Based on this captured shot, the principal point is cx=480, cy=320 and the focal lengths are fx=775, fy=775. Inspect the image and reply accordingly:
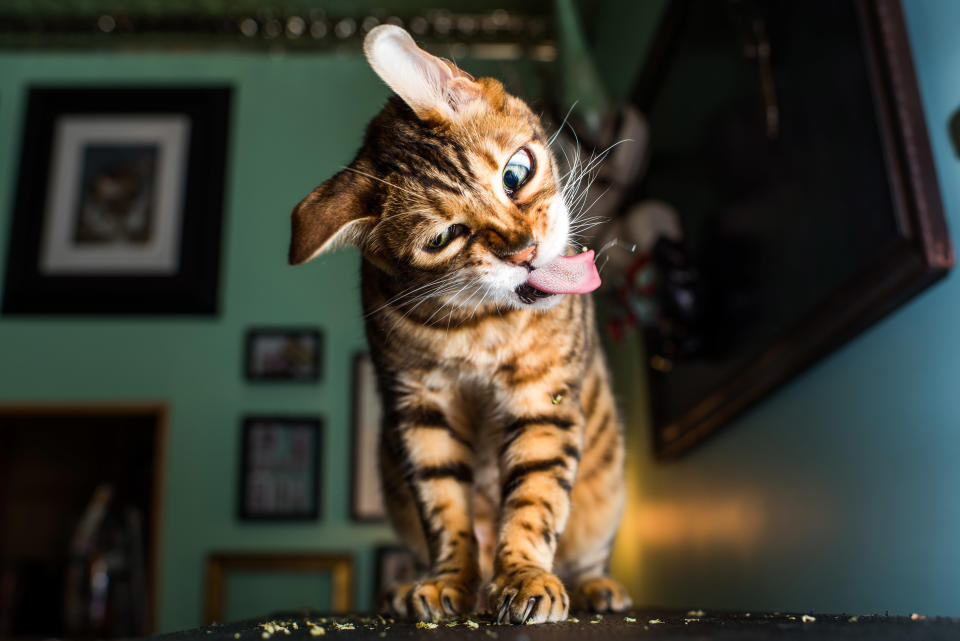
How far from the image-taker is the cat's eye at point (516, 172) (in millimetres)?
736

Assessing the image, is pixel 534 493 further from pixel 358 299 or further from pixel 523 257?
pixel 358 299

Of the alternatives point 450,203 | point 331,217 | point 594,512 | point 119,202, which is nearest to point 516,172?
point 450,203

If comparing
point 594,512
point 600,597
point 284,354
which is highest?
point 284,354

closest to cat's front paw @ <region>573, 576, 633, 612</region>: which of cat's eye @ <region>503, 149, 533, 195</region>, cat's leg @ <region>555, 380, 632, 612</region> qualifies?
cat's leg @ <region>555, 380, 632, 612</region>

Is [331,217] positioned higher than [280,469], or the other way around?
[331,217]

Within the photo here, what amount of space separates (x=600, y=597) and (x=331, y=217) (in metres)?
0.58

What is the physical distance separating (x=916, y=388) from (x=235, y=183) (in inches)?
90.1

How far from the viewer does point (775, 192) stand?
1.19 meters

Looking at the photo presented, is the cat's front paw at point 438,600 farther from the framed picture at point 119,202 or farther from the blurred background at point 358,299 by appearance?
the framed picture at point 119,202

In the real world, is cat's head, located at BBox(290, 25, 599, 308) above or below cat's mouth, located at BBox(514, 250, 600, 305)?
above

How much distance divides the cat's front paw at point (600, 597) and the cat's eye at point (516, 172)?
0.52 m

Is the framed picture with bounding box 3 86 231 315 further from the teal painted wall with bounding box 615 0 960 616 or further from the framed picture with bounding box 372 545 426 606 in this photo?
the teal painted wall with bounding box 615 0 960 616

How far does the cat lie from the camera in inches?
26.9

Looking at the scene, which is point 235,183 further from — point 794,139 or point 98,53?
point 794,139
